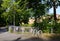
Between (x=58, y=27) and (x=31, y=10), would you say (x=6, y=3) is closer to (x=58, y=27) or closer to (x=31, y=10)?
(x=31, y=10)

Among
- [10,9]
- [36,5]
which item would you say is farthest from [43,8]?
[10,9]

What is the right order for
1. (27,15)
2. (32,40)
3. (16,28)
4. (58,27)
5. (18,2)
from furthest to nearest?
(27,15), (18,2), (16,28), (58,27), (32,40)

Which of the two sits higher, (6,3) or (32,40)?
(6,3)

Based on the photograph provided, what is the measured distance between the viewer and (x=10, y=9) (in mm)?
23156

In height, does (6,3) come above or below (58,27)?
above

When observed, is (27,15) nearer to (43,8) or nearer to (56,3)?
(43,8)

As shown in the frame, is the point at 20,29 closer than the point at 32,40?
No

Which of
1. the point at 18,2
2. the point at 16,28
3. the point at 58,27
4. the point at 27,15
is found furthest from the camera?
the point at 27,15

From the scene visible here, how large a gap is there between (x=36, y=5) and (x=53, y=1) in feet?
8.19

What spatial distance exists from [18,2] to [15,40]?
9.23 metres

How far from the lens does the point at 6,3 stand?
23.0 m

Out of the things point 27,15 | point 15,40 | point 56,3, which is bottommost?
point 15,40

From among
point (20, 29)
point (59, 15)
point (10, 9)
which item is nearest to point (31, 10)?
point (10, 9)

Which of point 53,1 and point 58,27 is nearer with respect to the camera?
point 58,27
